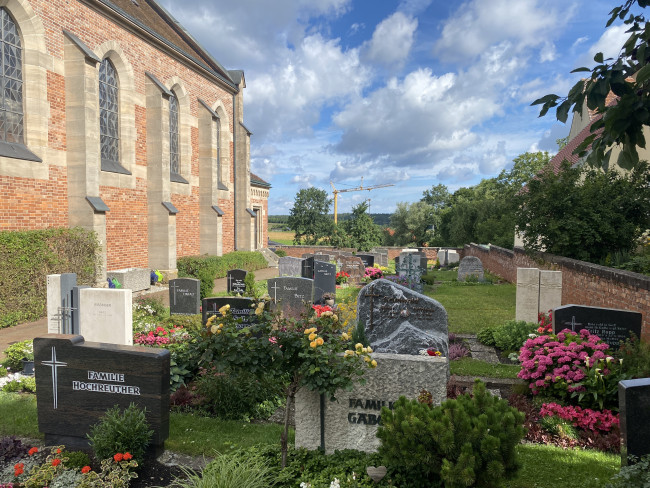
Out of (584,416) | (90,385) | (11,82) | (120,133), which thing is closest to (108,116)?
(120,133)

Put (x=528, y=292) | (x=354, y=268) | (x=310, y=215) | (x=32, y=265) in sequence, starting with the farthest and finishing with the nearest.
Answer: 1. (x=310, y=215)
2. (x=354, y=268)
3. (x=32, y=265)
4. (x=528, y=292)

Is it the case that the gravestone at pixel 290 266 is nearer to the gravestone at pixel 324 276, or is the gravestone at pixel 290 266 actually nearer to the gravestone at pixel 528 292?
the gravestone at pixel 324 276

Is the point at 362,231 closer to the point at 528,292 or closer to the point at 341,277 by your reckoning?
the point at 341,277

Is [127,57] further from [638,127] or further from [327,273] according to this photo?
[638,127]

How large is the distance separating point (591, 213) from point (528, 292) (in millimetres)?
4121

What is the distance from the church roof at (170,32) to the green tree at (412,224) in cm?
3226

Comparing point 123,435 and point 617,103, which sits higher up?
point 617,103

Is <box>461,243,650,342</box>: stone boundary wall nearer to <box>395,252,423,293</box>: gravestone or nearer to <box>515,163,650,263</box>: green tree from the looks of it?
<box>515,163,650,263</box>: green tree

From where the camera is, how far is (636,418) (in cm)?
356

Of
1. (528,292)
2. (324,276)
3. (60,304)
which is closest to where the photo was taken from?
(60,304)

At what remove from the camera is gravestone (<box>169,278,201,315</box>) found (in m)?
11.4

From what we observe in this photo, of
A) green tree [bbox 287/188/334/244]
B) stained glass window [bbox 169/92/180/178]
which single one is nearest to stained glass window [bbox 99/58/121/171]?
stained glass window [bbox 169/92/180/178]

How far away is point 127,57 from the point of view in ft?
57.3

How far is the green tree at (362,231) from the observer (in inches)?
1615
